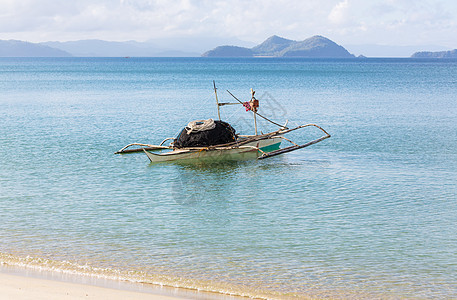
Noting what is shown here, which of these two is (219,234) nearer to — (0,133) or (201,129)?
(201,129)

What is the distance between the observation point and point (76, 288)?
10859mm

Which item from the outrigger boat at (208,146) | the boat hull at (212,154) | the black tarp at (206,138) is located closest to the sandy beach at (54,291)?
the boat hull at (212,154)

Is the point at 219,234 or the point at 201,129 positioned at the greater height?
the point at 201,129

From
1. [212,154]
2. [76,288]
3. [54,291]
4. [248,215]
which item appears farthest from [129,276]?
[212,154]

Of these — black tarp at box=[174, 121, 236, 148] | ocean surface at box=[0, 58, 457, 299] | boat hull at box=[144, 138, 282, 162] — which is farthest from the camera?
black tarp at box=[174, 121, 236, 148]

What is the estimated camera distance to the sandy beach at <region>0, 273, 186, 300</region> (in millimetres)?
10344

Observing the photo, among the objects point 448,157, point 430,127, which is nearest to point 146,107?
point 430,127

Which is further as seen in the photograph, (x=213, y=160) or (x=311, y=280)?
(x=213, y=160)

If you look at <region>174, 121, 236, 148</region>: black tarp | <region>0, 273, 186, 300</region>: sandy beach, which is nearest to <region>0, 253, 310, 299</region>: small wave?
<region>0, 273, 186, 300</region>: sandy beach

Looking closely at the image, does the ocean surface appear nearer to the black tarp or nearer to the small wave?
the small wave

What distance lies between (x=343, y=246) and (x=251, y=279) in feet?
11.2

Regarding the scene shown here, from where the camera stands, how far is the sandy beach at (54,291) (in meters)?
10.3

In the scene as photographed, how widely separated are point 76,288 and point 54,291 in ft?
1.49

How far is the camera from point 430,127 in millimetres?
37438
